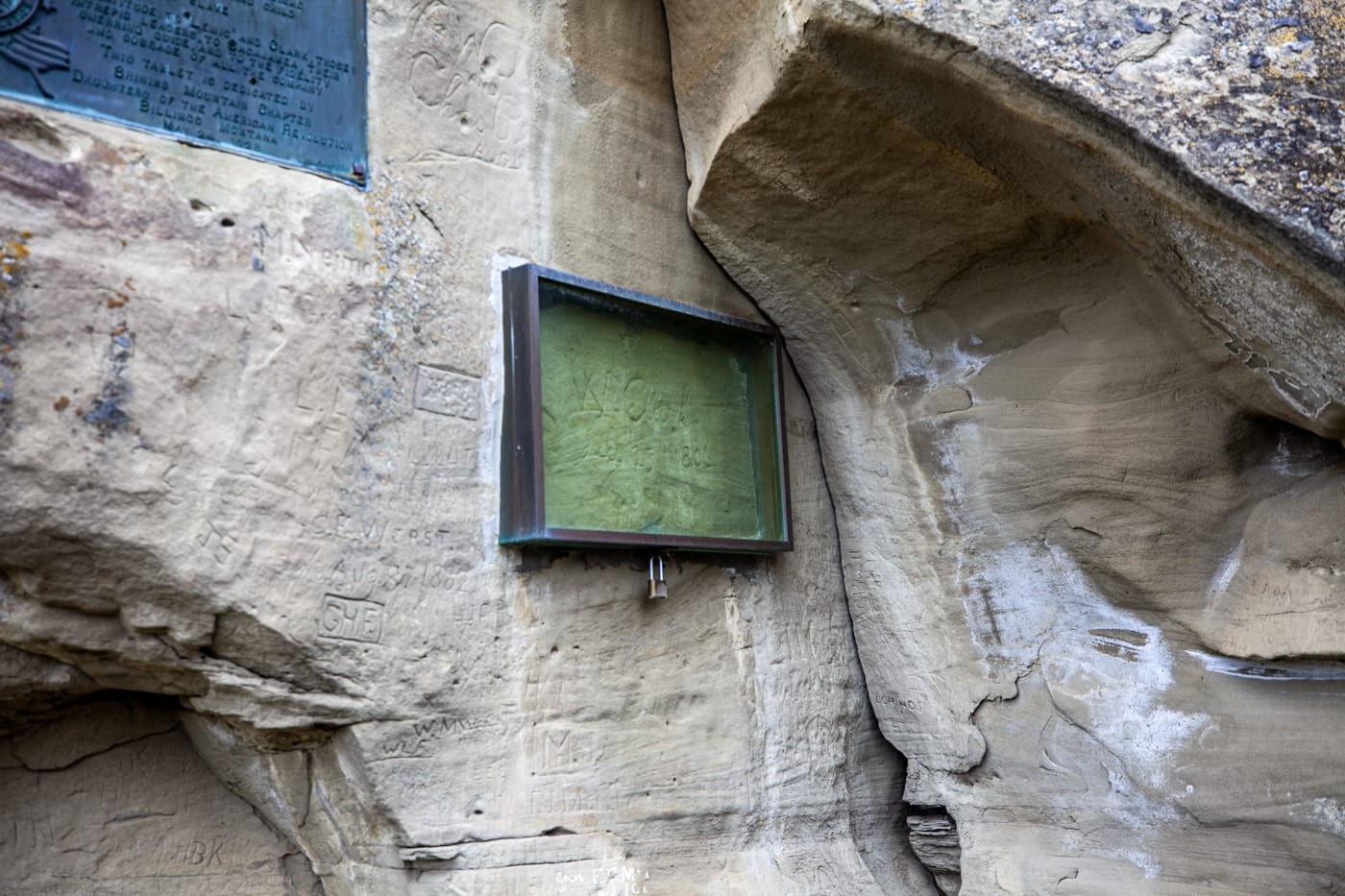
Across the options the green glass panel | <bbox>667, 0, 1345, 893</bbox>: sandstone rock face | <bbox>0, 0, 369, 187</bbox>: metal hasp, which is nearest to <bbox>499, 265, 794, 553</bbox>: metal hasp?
the green glass panel

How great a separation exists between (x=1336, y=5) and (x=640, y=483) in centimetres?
185

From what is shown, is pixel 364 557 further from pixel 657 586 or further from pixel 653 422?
pixel 653 422

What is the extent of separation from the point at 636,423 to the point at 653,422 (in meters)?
0.07

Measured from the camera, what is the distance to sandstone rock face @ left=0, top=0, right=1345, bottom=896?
221cm

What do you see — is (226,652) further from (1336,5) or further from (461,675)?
(1336,5)

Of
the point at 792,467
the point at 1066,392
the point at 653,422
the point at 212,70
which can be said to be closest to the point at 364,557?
the point at 653,422

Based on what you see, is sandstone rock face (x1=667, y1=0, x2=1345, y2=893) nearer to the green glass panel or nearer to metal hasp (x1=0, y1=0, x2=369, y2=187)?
the green glass panel

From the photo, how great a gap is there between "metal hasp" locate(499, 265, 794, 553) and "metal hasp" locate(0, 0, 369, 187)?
55 centimetres

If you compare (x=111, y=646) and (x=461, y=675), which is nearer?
(x=111, y=646)

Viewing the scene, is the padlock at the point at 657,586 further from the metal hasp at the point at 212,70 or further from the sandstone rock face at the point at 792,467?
the metal hasp at the point at 212,70

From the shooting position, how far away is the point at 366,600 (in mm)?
2398

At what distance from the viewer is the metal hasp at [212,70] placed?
2.19m

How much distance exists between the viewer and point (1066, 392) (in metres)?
3.06

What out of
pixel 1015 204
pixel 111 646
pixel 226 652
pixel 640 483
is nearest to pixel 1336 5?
pixel 1015 204
